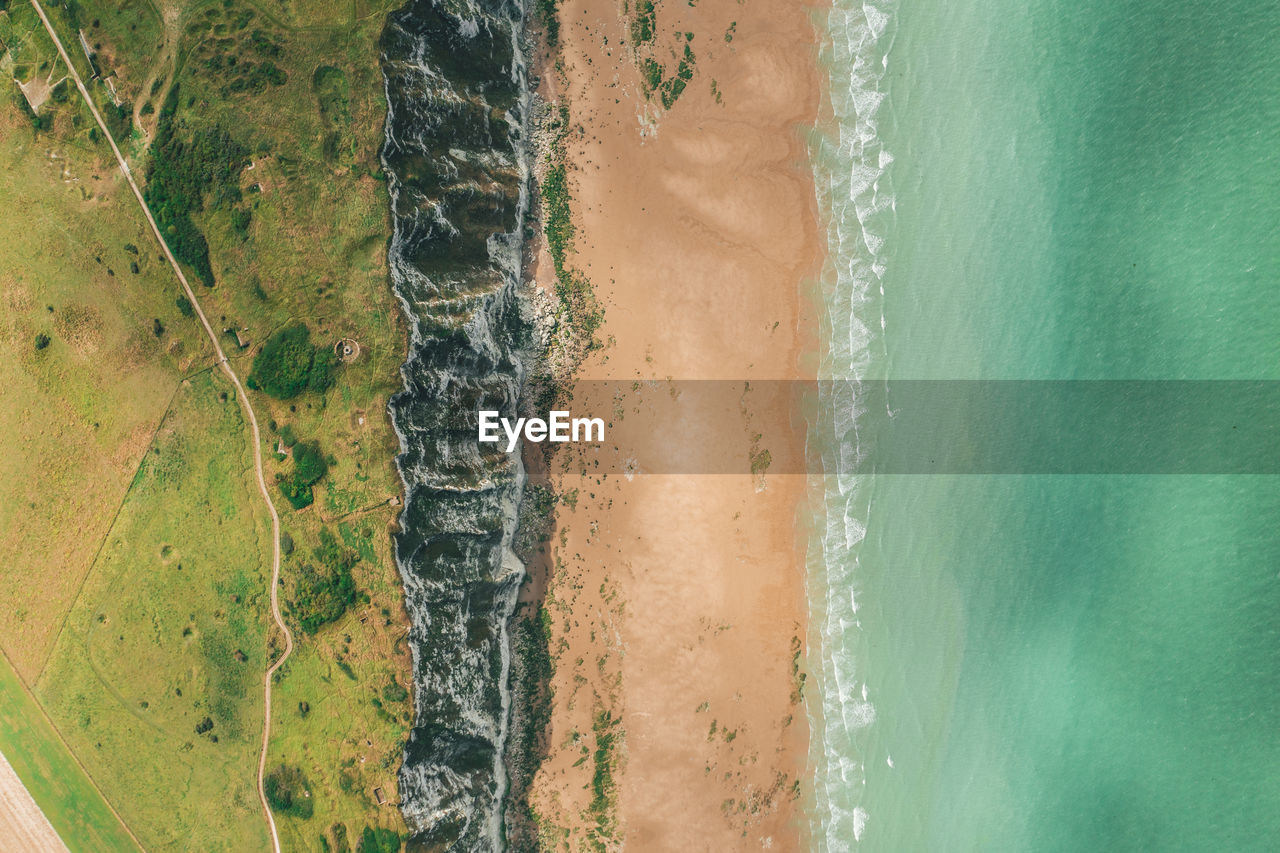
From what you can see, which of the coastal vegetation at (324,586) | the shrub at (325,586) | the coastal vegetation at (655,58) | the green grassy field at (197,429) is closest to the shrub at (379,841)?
the green grassy field at (197,429)

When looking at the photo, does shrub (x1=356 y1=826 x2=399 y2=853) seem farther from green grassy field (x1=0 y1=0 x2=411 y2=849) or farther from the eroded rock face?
the eroded rock face

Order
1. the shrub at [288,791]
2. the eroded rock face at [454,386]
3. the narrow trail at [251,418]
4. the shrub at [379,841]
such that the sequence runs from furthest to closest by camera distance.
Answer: the narrow trail at [251,418]
the shrub at [288,791]
the eroded rock face at [454,386]
the shrub at [379,841]

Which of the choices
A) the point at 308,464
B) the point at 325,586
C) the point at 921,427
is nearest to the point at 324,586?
the point at 325,586

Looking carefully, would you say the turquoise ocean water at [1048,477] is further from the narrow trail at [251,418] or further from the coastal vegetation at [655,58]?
the narrow trail at [251,418]

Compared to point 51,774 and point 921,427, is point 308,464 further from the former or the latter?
point 921,427

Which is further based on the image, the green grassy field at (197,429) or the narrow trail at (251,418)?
the narrow trail at (251,418)

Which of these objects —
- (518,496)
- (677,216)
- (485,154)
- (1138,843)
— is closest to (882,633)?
(1138,843)
